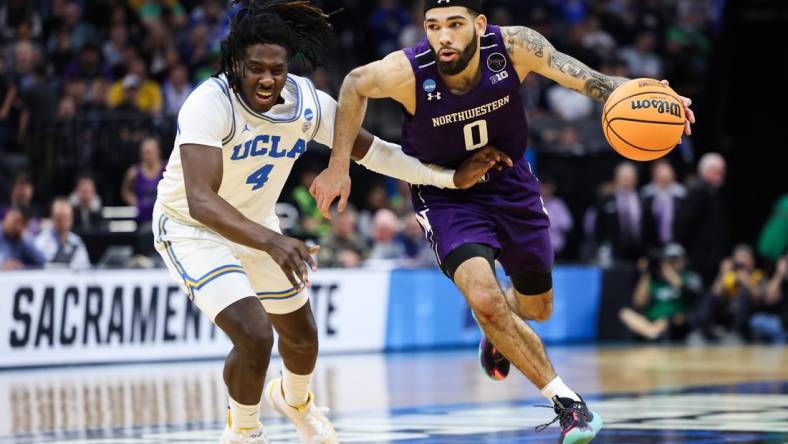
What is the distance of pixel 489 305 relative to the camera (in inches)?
287

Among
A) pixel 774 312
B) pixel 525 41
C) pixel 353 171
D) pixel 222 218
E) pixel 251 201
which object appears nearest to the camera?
pixel 222 218

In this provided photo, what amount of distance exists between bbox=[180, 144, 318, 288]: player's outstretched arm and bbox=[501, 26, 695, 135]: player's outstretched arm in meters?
1.90

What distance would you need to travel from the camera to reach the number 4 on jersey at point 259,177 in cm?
720

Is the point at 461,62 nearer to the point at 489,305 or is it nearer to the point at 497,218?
the point at 497,218

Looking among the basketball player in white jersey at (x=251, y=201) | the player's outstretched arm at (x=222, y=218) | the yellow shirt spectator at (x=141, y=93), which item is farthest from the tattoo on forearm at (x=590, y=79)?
the yellow shirt spectator at (x=141, y=93)

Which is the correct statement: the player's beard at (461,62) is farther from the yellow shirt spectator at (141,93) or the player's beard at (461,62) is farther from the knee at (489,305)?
the yellow shirt spectator at (141,93)

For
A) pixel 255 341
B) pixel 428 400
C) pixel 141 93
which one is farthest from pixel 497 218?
pixel 141 93

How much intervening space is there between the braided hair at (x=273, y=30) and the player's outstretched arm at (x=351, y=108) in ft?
0.94

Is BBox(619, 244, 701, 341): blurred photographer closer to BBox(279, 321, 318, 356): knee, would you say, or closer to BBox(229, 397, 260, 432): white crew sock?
BBox(279, 321, 318, 356): knee

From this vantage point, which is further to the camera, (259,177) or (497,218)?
(497,218)

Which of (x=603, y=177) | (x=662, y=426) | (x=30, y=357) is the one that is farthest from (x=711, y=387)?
(x=603, y=177)

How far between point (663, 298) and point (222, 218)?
1178 cm

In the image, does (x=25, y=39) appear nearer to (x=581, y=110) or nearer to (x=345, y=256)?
(x=345, y=256)

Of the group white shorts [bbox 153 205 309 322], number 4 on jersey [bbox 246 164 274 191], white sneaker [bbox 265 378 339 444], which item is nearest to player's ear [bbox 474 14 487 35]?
number 4 on jersey [bbox 246 164 274 191]
